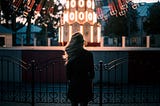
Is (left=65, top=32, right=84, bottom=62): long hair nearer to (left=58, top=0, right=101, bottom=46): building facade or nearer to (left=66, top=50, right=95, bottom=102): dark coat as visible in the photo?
(left=66, top=50, right=95, bottom=102): dark coat

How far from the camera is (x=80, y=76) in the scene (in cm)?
877

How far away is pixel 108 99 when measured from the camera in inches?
500

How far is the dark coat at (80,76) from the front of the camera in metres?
8.70

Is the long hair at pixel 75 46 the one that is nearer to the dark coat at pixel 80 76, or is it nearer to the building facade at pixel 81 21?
the dark coat at pixel 80 76

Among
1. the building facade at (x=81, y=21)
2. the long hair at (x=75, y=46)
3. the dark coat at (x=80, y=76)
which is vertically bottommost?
the dark coat at (x=80, y=76)

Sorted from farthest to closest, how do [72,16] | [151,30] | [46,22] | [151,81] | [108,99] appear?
[151,30], [46,22], [72,16], [151,81], [108,99]

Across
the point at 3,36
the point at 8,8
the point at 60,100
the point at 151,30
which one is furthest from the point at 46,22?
the point at 60,100

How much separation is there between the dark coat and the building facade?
51.3 feet

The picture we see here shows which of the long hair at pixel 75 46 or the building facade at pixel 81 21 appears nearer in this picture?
the long hair at pixel 75 46

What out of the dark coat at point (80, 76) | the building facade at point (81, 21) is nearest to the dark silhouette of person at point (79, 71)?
the dark coat at point (80, 76)

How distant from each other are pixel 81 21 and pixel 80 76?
52.2 feet

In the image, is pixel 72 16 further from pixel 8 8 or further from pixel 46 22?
pixel 46 22

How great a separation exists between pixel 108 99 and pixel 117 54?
7.08 m

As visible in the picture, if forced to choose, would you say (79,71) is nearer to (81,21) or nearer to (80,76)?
(80,76)
